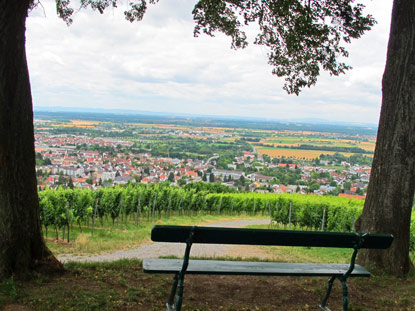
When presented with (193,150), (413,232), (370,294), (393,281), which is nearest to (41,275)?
(370,294)

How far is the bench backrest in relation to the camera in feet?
10.5

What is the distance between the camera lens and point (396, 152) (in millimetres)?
5375

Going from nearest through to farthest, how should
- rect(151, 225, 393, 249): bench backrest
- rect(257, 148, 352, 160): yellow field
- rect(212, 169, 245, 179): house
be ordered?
rect(151, 225, 393, 249): bench backrest → rect(212, 169, 245, 179): house → rect(257, 148, 352, 160): yellow field

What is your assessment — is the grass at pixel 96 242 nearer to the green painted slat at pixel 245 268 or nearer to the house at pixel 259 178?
the green painted slat at pixel 245 268

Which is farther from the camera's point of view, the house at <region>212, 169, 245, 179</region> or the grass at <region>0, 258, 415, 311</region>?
the house at <region>212, 169, 245, 179</region>

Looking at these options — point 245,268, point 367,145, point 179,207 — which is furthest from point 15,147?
point 367,145

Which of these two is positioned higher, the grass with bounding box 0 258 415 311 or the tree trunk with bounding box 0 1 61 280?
the tree trunk with bounding box 0 1 61 280

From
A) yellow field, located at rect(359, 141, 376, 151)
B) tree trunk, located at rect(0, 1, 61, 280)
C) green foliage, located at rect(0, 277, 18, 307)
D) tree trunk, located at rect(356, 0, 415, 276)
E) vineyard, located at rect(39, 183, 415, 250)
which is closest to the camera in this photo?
green foliage, located at rect(0, 277, 18, 307)

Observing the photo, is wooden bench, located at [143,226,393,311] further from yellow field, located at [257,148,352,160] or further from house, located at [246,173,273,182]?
yellow field, located at [257,148,352,160]

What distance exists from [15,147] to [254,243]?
289cm

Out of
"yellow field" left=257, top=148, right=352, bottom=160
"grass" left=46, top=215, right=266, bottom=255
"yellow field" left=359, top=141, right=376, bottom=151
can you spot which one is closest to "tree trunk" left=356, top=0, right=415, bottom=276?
"grass" left=46, top=215, right=266, bottom=255

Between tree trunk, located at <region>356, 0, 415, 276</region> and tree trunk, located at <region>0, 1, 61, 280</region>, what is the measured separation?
4.59 metres

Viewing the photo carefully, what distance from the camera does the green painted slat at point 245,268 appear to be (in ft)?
11.9

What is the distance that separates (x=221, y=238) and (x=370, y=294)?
252 centimetres
